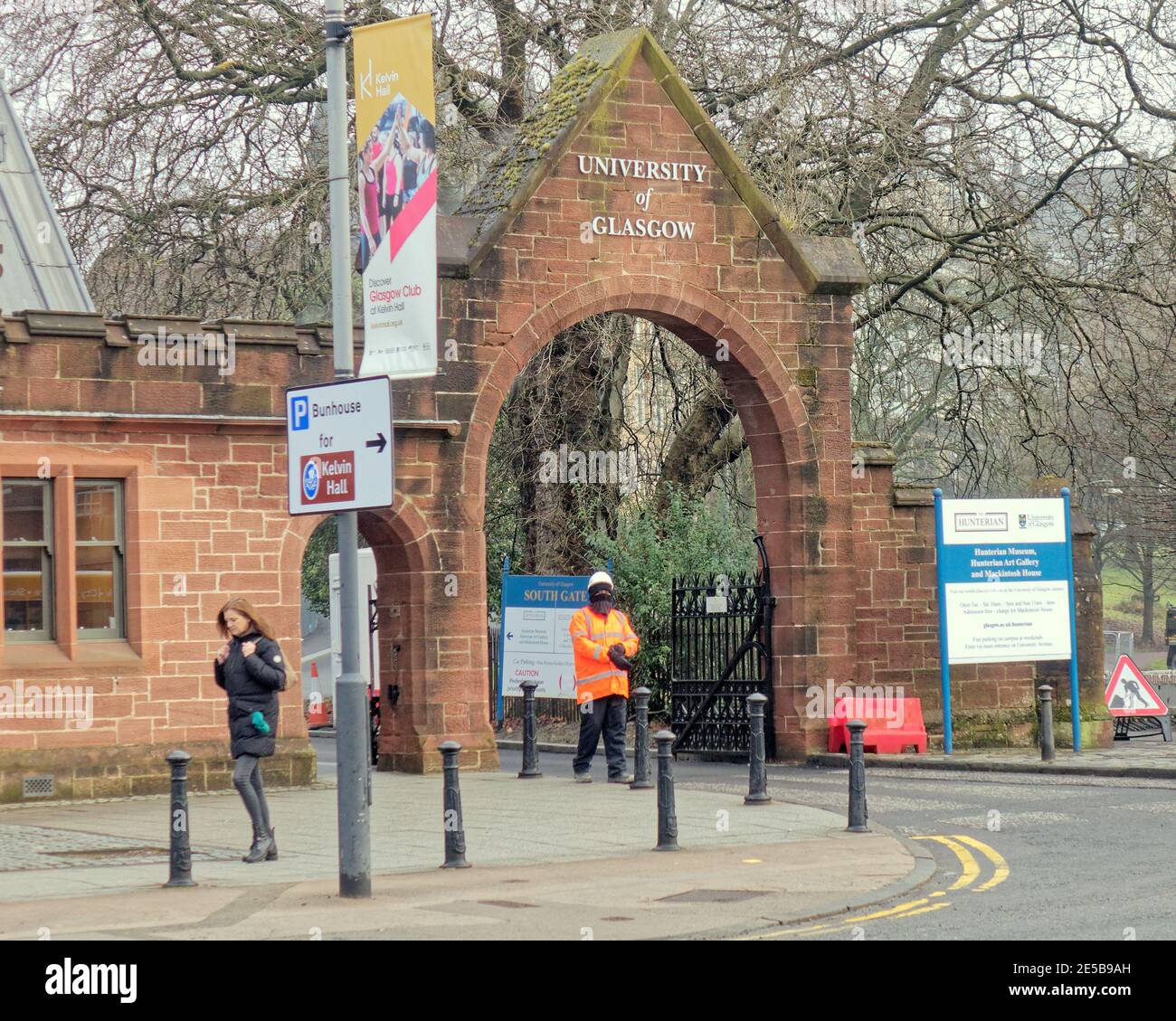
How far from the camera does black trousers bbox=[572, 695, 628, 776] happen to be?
59.2 ft

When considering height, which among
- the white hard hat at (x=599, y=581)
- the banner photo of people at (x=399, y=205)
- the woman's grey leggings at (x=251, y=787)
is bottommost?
the woman's grey leggings at (x=251, y=787)

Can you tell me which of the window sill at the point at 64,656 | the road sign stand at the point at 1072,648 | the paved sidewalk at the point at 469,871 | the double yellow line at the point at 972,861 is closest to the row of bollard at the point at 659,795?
the paved sidewalk at the point at 469,871

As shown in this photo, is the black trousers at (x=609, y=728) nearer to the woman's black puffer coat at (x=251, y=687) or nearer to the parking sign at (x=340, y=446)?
the woman's black puffer coat at (x=251, y=687)

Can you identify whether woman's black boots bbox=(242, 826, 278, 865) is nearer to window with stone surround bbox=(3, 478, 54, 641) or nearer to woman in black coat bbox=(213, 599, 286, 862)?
woman in black coat bbox=(213, 599, 286, 862)

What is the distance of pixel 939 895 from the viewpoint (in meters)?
10.7

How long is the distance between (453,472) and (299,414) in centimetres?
857

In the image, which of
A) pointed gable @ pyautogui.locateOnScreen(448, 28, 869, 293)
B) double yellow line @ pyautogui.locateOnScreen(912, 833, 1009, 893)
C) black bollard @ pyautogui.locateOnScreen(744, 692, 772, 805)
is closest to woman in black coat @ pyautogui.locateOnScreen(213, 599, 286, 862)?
black bollard @ pyautogui.locateOnScreen(744, 692, 772, 805)

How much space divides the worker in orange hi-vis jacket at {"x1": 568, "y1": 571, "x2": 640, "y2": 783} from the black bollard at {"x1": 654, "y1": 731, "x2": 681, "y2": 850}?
4575 mm

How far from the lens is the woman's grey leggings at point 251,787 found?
12.7 metres

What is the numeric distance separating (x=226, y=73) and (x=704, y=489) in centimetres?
967

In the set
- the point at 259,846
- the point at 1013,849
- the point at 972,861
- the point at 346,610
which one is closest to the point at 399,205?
the point at 346,610

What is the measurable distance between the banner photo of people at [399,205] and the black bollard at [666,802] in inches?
126

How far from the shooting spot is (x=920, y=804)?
1627 cm

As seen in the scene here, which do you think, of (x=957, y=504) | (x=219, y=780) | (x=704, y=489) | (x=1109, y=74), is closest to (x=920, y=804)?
(x=957, y=504)
